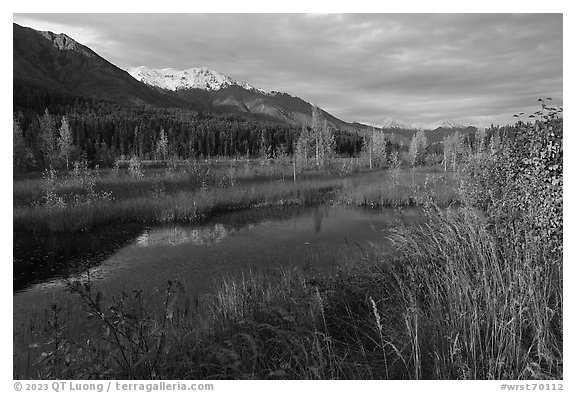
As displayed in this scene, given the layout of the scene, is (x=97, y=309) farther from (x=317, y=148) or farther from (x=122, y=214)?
(x=317, y=148)

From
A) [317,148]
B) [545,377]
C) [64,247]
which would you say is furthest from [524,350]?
[317,148]

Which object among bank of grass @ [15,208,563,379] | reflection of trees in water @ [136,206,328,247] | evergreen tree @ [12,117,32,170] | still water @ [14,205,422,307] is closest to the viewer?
bank of grass @ [15,208,563,379]

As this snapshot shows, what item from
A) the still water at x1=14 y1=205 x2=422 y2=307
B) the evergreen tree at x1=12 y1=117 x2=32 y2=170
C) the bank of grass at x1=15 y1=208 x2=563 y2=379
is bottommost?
the still water at x1=14 y1=205 x2=422 y2=307

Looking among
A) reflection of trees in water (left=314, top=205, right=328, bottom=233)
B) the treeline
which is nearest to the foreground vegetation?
reflection of trees in water (left=314, top=205, right=328, bottom=233)

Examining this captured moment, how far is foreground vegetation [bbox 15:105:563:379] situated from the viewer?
3.64 meters

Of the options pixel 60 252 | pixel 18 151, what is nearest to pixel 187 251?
pixel 60 252

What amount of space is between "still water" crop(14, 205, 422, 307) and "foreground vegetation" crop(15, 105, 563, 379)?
1.96 metres

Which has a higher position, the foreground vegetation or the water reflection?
the foreground vegetation

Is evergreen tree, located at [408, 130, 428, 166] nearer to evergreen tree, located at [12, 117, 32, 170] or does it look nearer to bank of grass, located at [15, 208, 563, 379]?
evergreen tree, located at [12, 117, 32, 170]

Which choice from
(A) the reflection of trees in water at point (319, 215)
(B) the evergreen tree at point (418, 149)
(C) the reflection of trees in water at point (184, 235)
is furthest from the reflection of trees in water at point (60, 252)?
(B) the evergreen tree at point (418, 149)

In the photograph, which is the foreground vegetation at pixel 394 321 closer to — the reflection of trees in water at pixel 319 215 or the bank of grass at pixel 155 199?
the bank of grass at pixel 155 199

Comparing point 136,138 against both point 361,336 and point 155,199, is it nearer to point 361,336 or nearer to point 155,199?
point 155,199

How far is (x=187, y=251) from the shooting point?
1188 cm

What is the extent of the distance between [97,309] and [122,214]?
1470 cm
